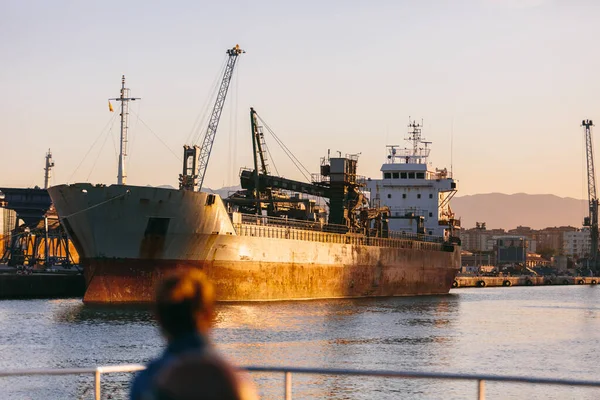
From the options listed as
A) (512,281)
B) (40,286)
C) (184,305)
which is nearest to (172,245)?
(40,286)

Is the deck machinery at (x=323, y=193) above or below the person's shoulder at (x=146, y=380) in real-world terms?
above

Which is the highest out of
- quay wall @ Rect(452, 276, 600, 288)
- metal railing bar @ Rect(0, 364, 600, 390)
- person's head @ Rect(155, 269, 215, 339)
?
quay wall @ Rect(452, 276, 600, 288)

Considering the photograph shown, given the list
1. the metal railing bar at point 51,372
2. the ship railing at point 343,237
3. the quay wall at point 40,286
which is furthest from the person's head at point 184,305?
the quay wall at point 40,286

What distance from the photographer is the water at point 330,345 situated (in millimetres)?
20342

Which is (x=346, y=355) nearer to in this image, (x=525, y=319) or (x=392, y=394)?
(x=392, y=394)

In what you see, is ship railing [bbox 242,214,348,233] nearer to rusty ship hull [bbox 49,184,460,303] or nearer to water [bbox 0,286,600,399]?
rusty ship hull [bbox 49,184,460,303]

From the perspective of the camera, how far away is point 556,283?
121 m

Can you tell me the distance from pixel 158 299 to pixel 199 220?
39.1 meters

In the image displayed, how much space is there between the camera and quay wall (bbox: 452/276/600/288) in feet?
340

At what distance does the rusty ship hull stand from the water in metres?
1.73

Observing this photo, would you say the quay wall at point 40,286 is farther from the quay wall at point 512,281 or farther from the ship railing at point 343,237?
the quay wall at point 512,281

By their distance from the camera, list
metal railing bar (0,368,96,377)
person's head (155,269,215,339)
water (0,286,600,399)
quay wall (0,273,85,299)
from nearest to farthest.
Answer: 1. person's head (155,269,215,339)
2. metal railing bar (0,368,96,377)
3. water (0,286,600,399)
4. quay wall (0,273,85,299)

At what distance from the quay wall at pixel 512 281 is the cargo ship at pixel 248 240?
109 ft

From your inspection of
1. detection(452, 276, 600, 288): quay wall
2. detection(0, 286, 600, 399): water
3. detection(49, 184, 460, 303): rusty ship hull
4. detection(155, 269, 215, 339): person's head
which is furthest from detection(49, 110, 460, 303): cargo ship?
detection(155, 269, 215, 339): person's head
